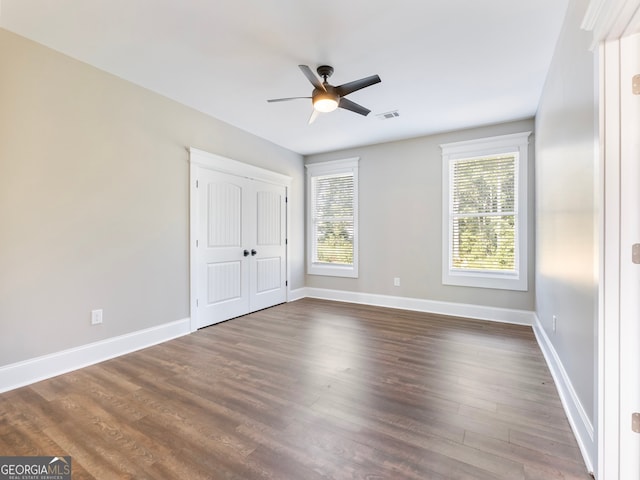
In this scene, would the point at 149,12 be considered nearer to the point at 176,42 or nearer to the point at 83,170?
the point at 176,42

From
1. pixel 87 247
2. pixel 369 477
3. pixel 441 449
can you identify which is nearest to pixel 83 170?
pixel 87 247

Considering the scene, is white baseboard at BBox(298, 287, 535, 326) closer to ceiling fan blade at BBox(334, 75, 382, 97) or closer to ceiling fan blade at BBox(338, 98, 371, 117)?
ceiling fan blade at BBox(338, 98, 371, 117)

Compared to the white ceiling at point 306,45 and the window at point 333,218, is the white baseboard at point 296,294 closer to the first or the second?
the window at point 333,218

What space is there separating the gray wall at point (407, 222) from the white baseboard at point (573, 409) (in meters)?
1.73

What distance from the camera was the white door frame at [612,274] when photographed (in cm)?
139

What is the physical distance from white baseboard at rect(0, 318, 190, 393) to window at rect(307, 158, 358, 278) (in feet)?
A: 9.28

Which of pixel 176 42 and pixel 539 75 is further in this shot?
pixel 539 75

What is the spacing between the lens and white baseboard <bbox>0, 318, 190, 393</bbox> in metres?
2.39

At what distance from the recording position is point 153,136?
338 centimetres

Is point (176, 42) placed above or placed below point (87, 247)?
above

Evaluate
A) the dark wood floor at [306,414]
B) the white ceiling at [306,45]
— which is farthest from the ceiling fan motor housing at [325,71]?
the dark wood floor at [306,414]

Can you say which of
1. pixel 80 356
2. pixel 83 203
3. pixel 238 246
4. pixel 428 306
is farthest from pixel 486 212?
pixel 80 356

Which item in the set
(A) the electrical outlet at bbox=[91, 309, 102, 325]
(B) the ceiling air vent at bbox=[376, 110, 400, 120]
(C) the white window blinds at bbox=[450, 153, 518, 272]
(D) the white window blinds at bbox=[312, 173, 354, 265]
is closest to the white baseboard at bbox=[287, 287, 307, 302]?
(D) the white window blinds at bbox=[312, 173, 354, 265]

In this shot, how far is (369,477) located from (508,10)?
307 cm
